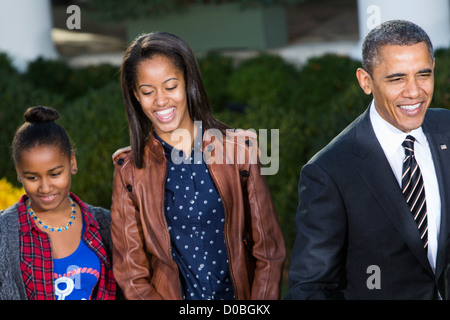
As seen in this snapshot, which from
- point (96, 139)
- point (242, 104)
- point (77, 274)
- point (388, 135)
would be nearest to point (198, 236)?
point (77, 274)

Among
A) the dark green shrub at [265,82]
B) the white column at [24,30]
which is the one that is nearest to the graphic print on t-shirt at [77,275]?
the dark green shrub at [265,82]

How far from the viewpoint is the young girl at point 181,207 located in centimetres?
300

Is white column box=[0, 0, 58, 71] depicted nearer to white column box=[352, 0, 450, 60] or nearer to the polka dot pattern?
white column box=[352, 0, 450, 60]

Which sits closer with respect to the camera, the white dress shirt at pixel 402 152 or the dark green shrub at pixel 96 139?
the white dress shirt at pixel 402 152

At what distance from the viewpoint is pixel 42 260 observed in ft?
10.0

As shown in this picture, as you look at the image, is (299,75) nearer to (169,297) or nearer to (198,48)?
(198,48)

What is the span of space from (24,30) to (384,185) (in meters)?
7.23

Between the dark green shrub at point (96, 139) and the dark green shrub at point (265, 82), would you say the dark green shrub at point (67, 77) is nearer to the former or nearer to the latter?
the dark green shrub at point (265, 82)

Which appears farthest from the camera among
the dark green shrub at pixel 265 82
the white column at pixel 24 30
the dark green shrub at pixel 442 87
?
the white column at pixel 24 30

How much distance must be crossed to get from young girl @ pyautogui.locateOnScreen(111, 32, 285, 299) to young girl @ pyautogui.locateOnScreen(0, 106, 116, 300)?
18cm

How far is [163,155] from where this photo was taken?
3.09m

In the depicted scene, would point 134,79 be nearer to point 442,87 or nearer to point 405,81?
point 405,81

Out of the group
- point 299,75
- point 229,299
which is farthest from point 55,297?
point 299,75

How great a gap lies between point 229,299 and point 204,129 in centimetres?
78
